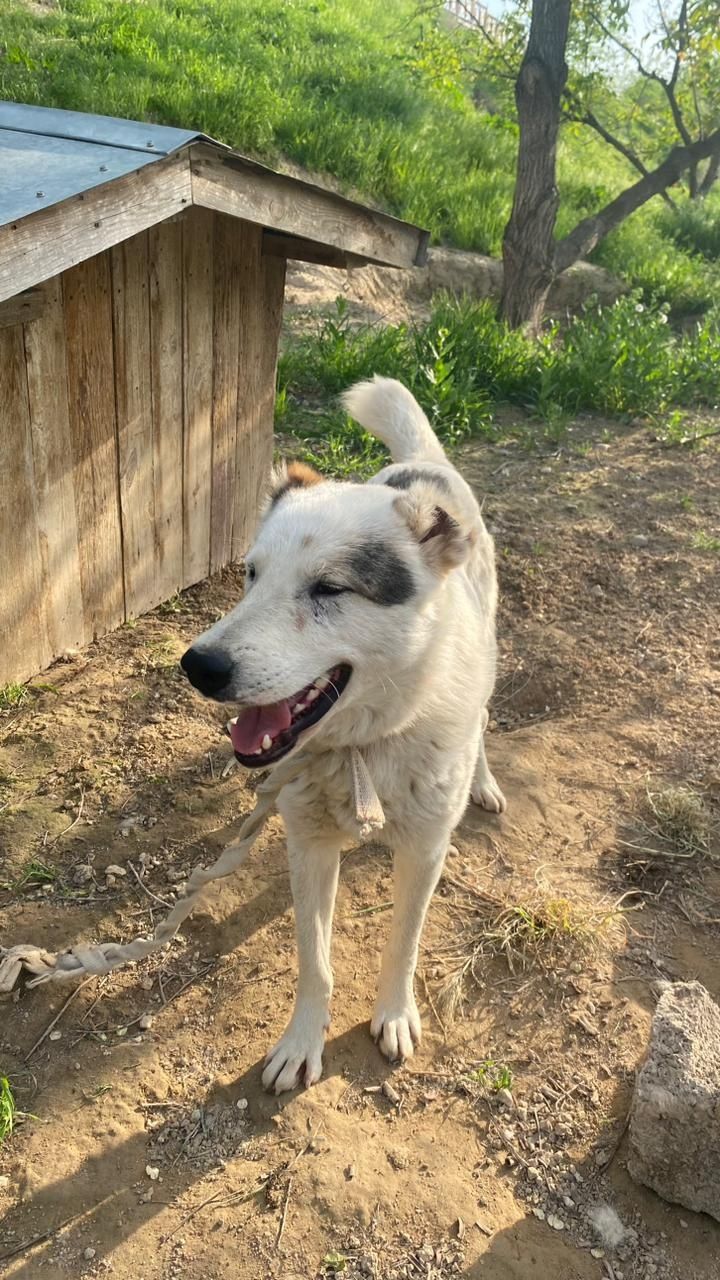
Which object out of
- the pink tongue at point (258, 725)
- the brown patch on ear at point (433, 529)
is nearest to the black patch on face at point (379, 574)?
the brown patch on ear at point (433, 529)

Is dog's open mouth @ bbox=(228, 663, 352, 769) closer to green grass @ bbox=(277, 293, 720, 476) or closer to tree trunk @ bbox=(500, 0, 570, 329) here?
green grass @ bbox=(277, 293, 720, 476)

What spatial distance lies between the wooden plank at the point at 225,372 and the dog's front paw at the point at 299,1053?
10.0 ft

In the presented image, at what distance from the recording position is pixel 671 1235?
2.28 meters

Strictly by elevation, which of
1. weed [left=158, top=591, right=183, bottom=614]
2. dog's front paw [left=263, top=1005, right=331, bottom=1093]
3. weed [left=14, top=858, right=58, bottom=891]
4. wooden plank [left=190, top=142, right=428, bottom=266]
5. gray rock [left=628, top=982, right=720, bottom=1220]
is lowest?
weed [left=158, top=591, right=183, bottom=614]

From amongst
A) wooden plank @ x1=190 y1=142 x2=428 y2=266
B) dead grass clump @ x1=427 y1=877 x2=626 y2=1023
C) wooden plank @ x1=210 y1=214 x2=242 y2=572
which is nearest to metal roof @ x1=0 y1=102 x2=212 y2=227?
wooden plank @ x1=190 y1=142 x2=428 y2=266

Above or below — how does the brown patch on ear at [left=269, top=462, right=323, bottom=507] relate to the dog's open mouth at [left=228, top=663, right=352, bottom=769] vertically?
above

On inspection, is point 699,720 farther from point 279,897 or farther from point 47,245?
point 47,245

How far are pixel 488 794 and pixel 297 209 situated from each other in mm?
2865

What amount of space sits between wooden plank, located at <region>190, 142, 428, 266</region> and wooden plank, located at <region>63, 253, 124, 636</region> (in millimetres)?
605

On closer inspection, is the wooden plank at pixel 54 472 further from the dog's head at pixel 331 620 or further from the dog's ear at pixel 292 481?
the dog's head at pixel 331 620

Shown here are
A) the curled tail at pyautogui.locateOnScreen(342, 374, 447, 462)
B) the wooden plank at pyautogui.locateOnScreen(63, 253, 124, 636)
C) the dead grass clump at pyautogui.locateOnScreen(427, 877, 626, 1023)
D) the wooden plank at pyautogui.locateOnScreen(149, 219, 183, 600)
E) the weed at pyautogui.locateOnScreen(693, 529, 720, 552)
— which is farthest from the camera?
the weed at pyautogui.locateOnScreen(693, 529, 720, 552)

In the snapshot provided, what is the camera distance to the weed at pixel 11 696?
12.5ft

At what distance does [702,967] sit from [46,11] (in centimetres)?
1136

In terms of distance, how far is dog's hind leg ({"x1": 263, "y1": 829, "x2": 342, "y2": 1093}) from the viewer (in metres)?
2.51
